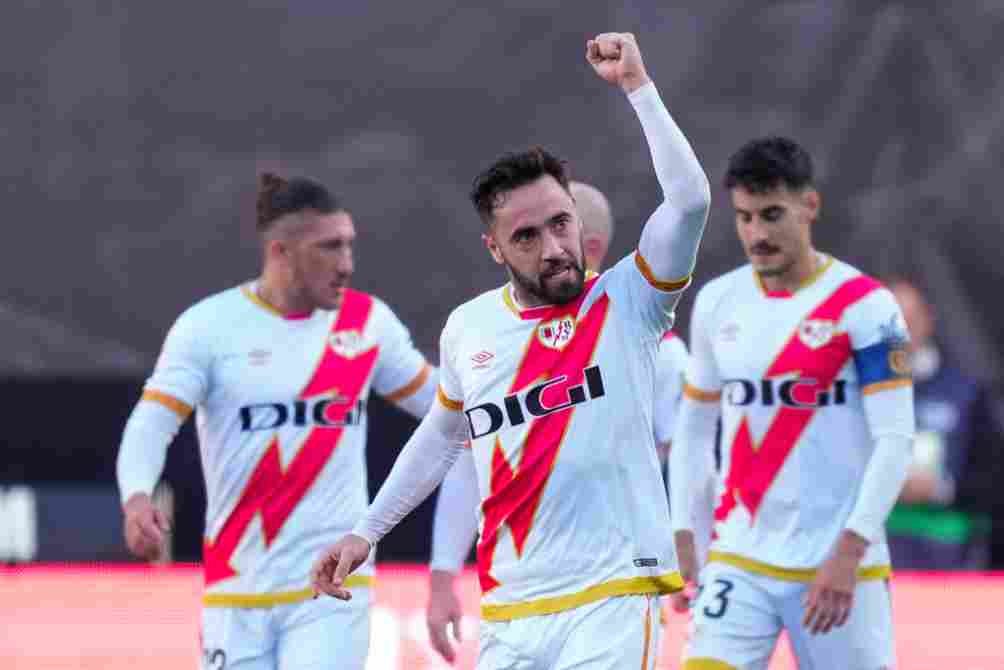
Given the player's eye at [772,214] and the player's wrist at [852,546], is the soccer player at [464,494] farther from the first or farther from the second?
the player's wrist at [852,546]

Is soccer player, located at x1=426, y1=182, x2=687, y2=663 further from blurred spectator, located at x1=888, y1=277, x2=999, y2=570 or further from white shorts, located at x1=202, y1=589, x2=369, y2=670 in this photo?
blurred spectator, located at x1=888, y1=277, x2=999, y2=570

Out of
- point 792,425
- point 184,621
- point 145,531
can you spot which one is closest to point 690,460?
point 792,425

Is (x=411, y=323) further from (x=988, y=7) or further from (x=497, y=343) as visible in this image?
(x=497, y=343)

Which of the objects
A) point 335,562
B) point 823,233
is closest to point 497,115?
point 823,233

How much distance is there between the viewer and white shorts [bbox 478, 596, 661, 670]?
16.9 ft

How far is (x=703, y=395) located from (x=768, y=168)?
782mm

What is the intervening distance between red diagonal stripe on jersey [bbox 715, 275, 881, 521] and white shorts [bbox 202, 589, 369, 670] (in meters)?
1.28

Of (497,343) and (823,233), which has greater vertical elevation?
(823,233)

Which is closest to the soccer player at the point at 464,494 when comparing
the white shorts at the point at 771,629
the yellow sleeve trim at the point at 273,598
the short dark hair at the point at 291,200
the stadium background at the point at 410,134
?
the yellow sleeve trim at the point at 273,598

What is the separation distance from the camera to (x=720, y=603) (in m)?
6.54

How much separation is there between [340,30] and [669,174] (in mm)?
9654

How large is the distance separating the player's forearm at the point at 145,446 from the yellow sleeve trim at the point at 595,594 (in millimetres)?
1599

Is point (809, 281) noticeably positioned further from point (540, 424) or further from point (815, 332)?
point (540, 424)

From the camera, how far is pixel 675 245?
16.7 feet
